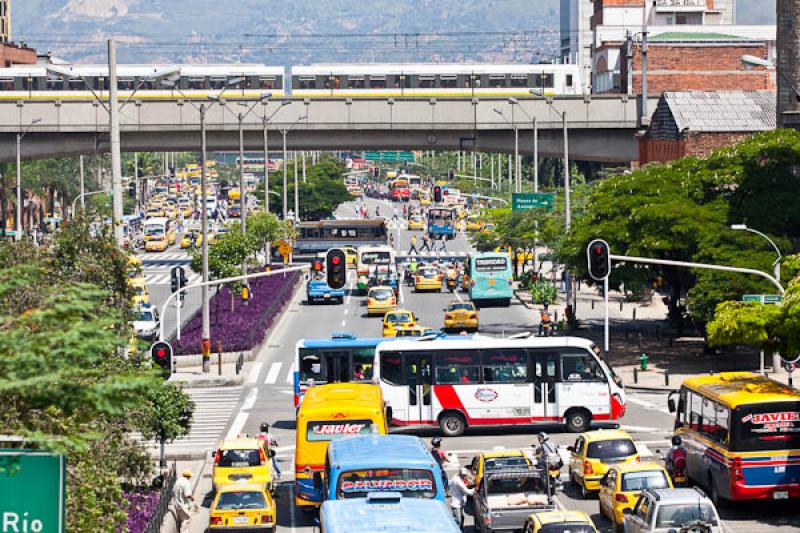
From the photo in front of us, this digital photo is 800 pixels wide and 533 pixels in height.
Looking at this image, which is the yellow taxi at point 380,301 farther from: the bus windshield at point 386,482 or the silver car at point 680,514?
the bus windshield at point 386,482

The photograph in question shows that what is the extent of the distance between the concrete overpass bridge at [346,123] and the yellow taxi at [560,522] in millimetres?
61792

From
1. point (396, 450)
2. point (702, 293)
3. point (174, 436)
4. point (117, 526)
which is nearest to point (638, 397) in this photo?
point (702, 293)

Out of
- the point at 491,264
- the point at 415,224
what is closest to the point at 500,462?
the point at 491,264

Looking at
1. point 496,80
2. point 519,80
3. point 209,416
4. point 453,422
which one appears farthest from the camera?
point 519,80

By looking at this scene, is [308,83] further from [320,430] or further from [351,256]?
[320,430]

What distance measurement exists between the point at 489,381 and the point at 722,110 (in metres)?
48.5

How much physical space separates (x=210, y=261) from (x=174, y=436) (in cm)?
3445

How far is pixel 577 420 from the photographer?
4331 centimetres

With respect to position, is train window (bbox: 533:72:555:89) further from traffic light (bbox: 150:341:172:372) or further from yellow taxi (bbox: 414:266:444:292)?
traffic light (bbox: 150:341:172:372)

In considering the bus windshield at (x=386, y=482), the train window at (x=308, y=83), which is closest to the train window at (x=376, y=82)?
the train window at (x=308, y=83)

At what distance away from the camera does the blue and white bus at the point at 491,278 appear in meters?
78.9

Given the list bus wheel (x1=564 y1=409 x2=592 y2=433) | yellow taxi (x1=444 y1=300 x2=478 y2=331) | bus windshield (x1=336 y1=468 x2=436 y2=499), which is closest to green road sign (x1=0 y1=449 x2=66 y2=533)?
bus windshield (x1=336 y1=468 x2=436 y2=499)

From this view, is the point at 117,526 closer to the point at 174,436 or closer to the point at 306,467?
the point at 306,467

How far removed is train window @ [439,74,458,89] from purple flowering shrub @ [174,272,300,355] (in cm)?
2307
